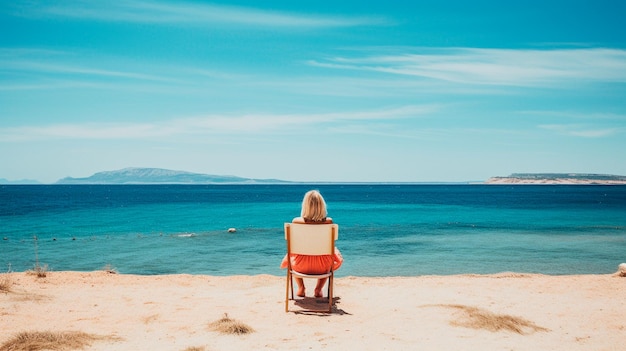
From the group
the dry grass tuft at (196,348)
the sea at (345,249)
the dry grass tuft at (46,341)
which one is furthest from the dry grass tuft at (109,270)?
the dry grass tuft at (196,348)

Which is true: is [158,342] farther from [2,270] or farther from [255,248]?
[255,248]

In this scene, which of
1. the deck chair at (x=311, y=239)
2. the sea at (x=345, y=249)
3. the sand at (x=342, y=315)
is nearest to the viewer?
the sand at (x=342, y=315)

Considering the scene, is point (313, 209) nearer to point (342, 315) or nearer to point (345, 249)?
point (342, 315)

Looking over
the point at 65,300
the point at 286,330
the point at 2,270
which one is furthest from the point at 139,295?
the point at 2,270

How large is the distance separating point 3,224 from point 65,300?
1154 inches

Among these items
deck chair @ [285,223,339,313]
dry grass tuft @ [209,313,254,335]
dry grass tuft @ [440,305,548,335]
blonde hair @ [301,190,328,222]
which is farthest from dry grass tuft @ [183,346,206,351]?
dry grass tuft @ [440,305,548,335]

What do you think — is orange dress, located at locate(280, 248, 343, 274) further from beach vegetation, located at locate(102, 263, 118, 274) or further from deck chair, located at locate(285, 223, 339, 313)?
beach vegetation, located at locate(102, 263, 118, 274)

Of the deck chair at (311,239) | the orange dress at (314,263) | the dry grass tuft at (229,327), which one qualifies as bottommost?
the dry grass tuft at (229,327)

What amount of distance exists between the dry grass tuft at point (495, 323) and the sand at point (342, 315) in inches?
0.6

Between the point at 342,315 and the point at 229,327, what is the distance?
1852 mm

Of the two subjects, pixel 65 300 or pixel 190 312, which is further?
pixel 65 300

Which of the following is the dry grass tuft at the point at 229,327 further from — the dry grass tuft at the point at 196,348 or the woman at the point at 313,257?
the woman at the point at 313,257

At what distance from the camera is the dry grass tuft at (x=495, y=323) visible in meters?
6.29

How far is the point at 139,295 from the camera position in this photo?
8.64 meters
